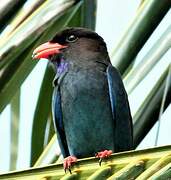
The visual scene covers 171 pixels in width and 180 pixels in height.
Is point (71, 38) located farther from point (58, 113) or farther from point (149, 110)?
point (149, 110)

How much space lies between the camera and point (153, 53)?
243cm

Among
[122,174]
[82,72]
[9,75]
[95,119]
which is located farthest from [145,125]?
[82,72]

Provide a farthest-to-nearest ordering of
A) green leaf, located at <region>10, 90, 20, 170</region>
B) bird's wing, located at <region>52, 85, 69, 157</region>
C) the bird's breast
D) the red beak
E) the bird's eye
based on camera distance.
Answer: the bird's eye
the red beak
bird's wing, located at <region>52, 85, 69, 157</region>
the bird's breast
green leaf, located at <region>10, 90, 20, 170</region>

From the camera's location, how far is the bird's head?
12.7ft

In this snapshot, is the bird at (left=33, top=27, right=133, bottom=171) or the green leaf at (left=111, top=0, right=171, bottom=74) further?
the bird at (left=33, top=27, right=133, bottom=171)

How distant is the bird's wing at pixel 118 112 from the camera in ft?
11.9

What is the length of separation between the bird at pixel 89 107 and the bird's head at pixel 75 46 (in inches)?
0.4

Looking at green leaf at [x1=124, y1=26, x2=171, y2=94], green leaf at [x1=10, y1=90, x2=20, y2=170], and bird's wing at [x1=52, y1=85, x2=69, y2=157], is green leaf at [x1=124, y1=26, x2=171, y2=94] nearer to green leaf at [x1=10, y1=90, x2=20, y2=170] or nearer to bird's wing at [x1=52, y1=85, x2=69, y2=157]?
green leaf at [x1=10, y1=90, x2=20, y2=170]

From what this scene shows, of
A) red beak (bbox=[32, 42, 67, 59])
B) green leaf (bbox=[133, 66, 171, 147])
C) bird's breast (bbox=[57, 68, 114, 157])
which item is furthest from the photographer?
red beak (bbox=[32, 42, 67, 59])

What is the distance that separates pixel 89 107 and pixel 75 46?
61cm

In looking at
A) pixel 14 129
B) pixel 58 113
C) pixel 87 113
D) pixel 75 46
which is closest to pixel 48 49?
pixel 75 46

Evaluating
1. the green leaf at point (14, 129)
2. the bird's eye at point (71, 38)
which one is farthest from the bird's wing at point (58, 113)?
the green leaf at point (14, 129)

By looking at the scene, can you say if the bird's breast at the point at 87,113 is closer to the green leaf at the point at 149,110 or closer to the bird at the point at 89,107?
the bird at the point at 89,107

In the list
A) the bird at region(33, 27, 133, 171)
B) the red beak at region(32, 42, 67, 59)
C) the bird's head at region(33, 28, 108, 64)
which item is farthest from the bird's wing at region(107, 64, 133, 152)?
the red beak at region(32, 42, 67, 59)
